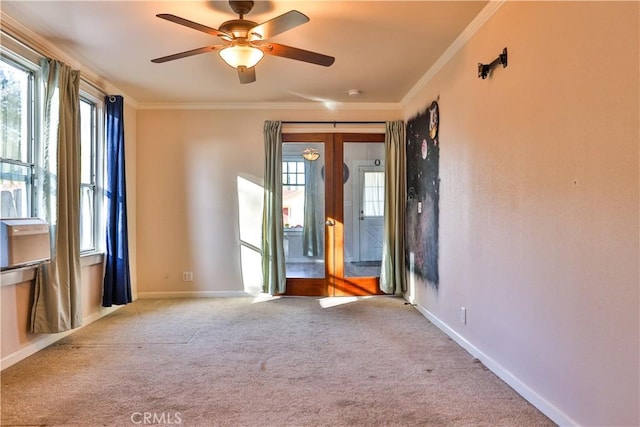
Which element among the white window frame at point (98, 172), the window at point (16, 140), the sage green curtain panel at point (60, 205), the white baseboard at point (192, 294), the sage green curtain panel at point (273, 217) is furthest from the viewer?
the white baseboard at point (192, 294)

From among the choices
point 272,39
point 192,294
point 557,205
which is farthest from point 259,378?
point 192,294

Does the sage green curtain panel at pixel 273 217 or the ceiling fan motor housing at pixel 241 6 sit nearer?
the ceiling fan motor housing at pixel 241 6

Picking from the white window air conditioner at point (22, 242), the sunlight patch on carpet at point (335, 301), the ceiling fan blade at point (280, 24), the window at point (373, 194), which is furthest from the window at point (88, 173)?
the window at point (373, 194)

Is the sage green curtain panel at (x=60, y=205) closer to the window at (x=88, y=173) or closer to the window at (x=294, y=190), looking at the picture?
the window at (x=88, y=173)

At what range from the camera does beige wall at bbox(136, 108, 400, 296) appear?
189 inches

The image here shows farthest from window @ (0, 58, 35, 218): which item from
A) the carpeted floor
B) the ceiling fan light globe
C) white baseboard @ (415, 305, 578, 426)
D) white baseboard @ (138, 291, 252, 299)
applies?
white baseboard @ (415, 305, 578, 426)

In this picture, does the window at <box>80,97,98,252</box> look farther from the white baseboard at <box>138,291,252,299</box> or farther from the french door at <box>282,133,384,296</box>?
the french door at <box>282,133,384,296</box>

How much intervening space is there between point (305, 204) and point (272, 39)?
226 cm

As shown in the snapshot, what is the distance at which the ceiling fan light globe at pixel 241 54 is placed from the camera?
8.18 ft

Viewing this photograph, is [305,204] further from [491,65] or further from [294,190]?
[491,65]

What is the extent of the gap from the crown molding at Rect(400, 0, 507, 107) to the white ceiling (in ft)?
0.13

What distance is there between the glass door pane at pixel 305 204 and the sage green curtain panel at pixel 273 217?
0.16m

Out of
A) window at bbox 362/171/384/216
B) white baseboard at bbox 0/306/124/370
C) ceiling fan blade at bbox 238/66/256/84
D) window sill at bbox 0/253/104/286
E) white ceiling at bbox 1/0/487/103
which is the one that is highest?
white ceiling at bbox 1/0/487/103

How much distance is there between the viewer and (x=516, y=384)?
2.27m
